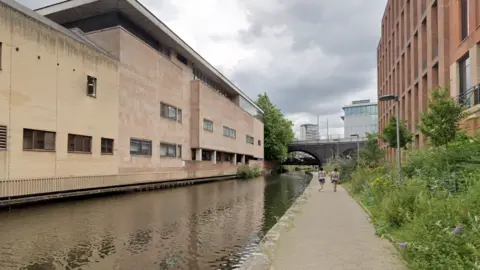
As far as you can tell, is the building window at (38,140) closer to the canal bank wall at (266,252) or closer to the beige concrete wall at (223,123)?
the canal bank wall at (266,252)

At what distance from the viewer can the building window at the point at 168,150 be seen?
103ft

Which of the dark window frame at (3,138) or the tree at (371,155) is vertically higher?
the dark window frame at (3,138)

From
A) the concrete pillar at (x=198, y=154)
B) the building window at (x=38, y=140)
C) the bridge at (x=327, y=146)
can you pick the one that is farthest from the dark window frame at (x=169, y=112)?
the bridge at (x=327, y=146)

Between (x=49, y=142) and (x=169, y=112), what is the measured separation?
47.4ft

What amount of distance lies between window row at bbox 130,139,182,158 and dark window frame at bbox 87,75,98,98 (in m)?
5.12

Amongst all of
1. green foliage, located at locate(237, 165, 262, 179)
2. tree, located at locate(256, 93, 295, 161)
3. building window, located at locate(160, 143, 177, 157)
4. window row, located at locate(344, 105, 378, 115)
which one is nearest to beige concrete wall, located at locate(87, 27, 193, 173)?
building window, located at locate(160, 143, 177, 157)

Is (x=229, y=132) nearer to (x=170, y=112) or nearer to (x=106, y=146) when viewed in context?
(x=170, y=112)

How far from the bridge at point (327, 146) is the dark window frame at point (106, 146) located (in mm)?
53640

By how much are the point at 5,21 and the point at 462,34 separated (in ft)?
74.2

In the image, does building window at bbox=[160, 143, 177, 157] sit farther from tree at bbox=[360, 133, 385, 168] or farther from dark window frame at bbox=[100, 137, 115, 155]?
tree at bbox=[360, 133, 385, 168]

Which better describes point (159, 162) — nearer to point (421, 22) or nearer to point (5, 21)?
point (5, 21)

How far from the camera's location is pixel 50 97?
63.0 feet

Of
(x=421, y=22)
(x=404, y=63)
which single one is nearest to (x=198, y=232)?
(x=421, y=22)

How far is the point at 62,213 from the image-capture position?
13852mm
